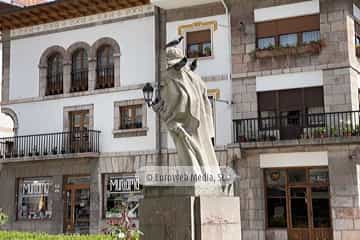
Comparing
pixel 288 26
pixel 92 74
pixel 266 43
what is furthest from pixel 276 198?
pixel 92 74

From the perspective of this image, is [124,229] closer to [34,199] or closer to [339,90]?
[339,90]

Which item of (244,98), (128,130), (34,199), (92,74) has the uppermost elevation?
(92,74)

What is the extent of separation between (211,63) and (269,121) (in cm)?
297

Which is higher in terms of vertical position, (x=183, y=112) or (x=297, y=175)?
(x=183, y=112)

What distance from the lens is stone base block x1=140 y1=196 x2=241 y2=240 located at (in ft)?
21.1

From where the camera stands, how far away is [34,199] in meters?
22.6

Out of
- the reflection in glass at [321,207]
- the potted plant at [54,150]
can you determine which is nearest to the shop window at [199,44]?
the reflection in glass at [321,207]

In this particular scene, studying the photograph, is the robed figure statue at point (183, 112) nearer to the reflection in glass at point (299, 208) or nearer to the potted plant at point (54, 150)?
the reflection in glass at point (299, 208)

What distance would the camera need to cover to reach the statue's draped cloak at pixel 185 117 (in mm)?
6793

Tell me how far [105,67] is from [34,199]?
19.6 ft

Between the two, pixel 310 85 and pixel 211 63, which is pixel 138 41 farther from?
pixel 310 85

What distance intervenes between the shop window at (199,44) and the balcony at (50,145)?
471cm

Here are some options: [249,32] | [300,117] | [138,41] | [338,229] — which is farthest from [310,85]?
[138,41]

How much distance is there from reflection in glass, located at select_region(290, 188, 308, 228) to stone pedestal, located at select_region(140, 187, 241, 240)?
12405 mm
